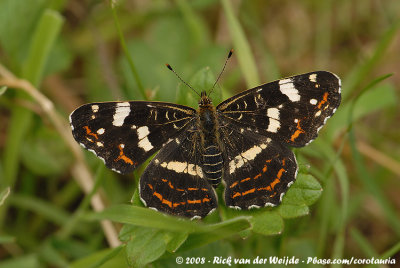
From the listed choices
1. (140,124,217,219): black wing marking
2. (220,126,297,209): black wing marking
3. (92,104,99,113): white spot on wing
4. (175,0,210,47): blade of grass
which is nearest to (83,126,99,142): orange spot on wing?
(92,104,99,113): white spot on wing

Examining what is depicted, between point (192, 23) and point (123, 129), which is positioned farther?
point (192, 23)

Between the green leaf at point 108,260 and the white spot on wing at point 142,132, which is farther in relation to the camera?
the white spot on wing at point 142,132

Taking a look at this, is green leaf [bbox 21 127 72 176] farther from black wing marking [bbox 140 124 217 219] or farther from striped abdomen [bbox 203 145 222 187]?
striped abdomen [bbox 203 145 222 187]

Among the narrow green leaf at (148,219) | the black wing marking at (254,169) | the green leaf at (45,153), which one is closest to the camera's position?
the narrow green leaf at (148,219)

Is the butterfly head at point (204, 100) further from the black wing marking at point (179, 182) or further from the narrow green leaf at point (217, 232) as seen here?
the narrow green leaf at point (217, 232)

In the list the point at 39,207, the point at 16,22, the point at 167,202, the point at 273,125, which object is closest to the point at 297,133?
the point at 273,125

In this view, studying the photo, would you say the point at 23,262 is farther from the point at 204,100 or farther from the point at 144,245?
the point at 204,100

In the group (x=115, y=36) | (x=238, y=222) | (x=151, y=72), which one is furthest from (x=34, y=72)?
(x=238, y=222)

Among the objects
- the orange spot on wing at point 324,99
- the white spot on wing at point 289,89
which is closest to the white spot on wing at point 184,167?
the white spot on wing at point 289,89

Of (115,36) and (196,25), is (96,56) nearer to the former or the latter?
(115,36)
